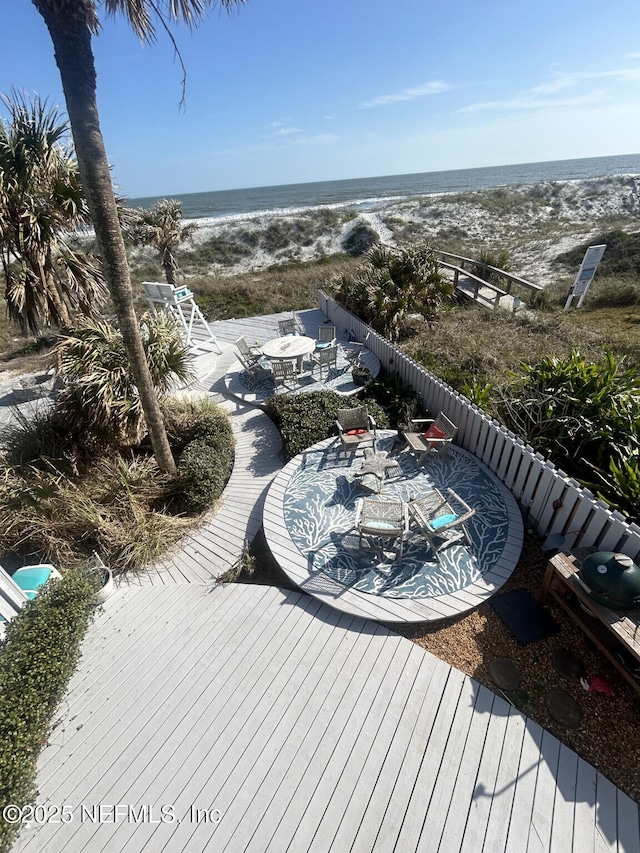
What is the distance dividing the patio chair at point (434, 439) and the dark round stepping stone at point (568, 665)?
11.2ft

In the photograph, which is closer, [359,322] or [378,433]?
[378,433]

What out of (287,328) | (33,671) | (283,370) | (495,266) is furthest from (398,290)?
(33,671)

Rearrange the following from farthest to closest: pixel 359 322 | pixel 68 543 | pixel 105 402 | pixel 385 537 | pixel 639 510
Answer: pixel 359 322
pixel 105 402
pixel 68 543
pixel 385 537
pixel 639 510

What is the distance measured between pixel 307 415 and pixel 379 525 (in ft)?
11.5

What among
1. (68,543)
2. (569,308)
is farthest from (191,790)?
(569,308)

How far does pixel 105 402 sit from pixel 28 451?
2.01m

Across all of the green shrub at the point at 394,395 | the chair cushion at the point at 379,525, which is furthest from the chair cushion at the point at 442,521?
the green shrub at the point at 394,395

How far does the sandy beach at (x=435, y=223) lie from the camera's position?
38438 millimetres

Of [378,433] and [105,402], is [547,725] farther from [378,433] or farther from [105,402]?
[105,402]

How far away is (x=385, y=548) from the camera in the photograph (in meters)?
5.28

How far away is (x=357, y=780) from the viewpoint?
10.8 feet

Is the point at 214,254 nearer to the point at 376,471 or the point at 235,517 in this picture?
the point at 235,517

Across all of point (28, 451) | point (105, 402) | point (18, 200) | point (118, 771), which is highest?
point (18, 200)

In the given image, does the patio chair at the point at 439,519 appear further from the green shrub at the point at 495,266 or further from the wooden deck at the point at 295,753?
the green shrub at the point at 495,266
